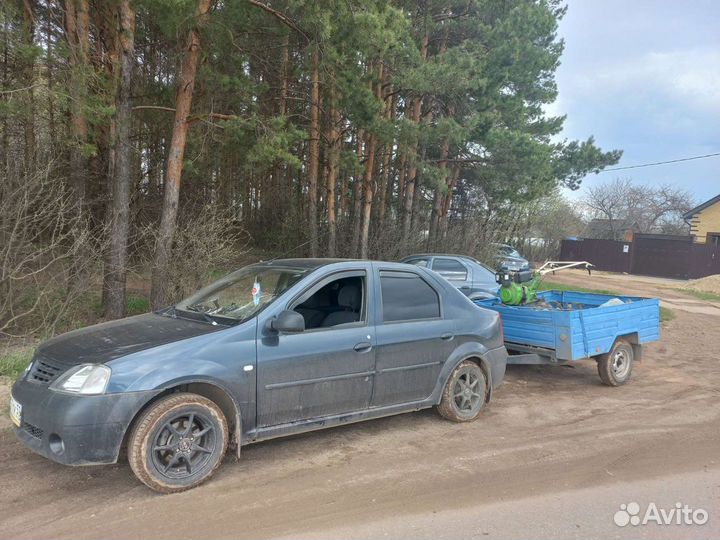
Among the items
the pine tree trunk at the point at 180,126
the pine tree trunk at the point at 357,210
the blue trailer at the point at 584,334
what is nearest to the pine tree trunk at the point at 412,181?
the pine tree trunk at the point at 357,210

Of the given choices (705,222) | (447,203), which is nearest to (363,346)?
(447,203)

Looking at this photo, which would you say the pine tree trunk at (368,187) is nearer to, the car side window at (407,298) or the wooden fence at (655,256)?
the car side window at (407,298)

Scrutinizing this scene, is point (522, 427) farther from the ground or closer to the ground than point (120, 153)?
closer to the ground

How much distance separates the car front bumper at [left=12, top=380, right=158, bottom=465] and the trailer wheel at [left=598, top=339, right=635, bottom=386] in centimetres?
584

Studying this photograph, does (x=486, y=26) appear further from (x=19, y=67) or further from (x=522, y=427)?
(x=522, y=427)

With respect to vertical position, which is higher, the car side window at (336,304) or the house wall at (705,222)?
the house wall at (705,222)

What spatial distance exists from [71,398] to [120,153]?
23.4 feet

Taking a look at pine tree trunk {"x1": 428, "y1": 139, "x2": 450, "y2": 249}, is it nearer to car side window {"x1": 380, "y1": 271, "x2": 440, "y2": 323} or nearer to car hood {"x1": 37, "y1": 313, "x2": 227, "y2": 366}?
car side window {"x1": 380, "y1": 271, "x2": 440, "y2": 323}

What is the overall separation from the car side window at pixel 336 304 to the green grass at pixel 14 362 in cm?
387

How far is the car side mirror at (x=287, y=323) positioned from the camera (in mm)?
4250

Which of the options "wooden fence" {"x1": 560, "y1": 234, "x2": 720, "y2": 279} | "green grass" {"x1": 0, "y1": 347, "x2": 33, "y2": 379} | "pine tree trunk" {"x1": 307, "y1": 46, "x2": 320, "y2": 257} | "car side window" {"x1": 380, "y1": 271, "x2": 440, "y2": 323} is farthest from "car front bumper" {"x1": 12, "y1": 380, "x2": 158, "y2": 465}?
"wooden fence" {"x1": 560, "y1": 234, "x2": 720, "y2": 279}

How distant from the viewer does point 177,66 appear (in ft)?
43.7

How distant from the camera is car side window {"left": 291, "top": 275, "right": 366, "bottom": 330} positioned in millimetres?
5047

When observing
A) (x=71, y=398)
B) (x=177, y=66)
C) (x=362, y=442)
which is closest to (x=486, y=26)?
(x=177, y=66)
